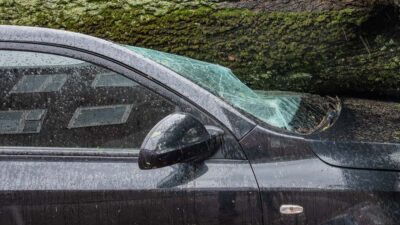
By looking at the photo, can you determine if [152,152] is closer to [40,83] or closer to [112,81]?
[112,81]

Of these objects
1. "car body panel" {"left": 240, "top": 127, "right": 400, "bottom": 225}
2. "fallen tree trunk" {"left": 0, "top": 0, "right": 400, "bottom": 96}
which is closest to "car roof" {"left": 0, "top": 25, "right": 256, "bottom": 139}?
"car body panel" {"left": 240, "top": 127, "right": 400, "bottom": 225}

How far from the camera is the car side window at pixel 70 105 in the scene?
2631mm

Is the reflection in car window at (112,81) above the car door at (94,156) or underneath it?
above

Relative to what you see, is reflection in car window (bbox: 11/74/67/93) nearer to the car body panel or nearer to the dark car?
the dark car

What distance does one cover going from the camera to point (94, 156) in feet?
8.54

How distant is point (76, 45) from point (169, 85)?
0.47m

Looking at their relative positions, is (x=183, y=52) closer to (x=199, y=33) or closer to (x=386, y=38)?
(x=199, y=33)

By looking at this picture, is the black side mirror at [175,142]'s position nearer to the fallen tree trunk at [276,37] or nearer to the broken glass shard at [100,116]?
the broken glass shard at [100,116]

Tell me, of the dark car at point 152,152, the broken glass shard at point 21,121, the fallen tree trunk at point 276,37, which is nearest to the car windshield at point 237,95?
the dark car at point 152,152

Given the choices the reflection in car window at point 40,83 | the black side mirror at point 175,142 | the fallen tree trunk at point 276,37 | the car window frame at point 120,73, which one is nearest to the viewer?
the black side mirror at point 175,142

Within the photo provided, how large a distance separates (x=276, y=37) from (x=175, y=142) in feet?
11.5

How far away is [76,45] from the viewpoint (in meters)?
2.73

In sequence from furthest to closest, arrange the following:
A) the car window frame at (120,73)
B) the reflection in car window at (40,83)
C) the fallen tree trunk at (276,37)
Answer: the fallen tree trunk at (276,37) → the reflection in car window at (40,83) → the car window frame at (120,73)

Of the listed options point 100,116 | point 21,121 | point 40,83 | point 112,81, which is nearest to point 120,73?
point 112,81
